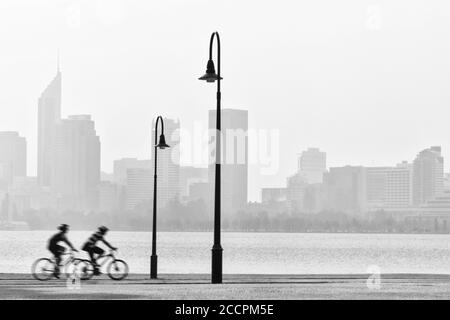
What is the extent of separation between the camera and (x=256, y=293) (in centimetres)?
2162

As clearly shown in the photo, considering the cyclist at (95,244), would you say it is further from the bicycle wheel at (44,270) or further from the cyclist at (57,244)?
the bicycle wheel at (44,270)

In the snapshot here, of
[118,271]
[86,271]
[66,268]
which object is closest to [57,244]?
[66,268]

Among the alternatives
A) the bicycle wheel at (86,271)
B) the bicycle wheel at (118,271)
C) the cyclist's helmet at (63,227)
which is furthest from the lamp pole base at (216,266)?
the bicycle wheel at (118,271)

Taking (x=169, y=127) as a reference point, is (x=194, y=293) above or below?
below

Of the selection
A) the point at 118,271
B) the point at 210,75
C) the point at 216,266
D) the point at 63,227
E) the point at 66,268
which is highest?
the point at 210,75

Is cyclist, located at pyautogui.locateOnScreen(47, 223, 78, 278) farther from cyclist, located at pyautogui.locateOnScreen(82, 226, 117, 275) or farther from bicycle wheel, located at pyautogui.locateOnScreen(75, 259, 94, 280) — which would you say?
bicycle wheel, located at pyautogui.locateOnScreen(75, 259, 94, 280)

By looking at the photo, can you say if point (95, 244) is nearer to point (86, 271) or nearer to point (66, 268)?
point (86, 271)

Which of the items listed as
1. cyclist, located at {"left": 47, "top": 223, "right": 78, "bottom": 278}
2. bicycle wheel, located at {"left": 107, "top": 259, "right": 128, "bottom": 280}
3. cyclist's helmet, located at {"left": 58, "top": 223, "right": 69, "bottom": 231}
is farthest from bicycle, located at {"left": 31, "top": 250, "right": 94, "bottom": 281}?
cyclist's helmet, located at {"left": 58, "top": 223, "right": 69, "bottom": 231}

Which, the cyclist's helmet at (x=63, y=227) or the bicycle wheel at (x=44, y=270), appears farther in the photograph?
the bicycle wheel at (x=44, y=270)
